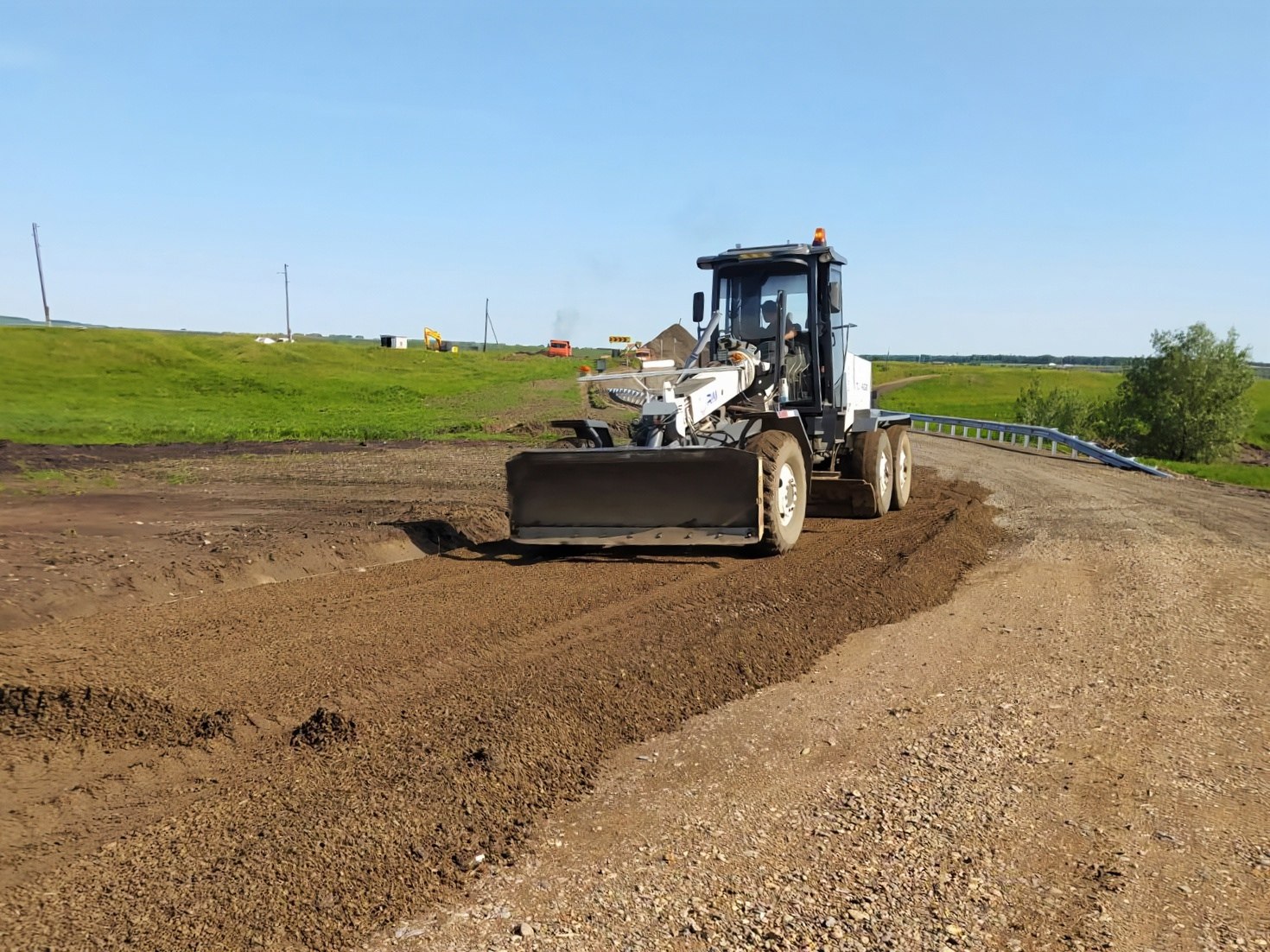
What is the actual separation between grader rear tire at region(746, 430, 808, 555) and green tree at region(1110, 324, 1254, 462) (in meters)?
46.5

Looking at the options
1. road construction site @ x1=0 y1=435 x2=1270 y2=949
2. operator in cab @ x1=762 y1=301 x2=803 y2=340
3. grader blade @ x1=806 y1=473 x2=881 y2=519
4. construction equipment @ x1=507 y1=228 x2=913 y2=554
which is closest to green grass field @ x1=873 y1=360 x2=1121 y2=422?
grader blade @ x1=806 y1=473 x2=881 y2=519

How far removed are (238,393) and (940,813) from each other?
41.4 meters

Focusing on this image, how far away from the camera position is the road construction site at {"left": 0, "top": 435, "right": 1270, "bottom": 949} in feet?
12.1

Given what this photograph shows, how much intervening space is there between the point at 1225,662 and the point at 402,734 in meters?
5.67

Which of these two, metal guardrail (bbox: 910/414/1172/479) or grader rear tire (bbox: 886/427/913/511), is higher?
grader rear tire (bbox: 886/427/913/511)

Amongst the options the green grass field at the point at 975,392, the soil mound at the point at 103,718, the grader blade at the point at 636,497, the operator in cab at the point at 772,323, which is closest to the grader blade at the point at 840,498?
the operator in cab at the point at 772,323

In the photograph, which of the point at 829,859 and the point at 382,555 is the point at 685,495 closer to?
the point at 382,555

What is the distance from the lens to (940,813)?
14.9 feet

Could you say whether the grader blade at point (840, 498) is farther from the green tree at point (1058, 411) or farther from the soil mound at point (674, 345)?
the green tree at point (1058, 411)

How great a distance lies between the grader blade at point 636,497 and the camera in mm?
9508

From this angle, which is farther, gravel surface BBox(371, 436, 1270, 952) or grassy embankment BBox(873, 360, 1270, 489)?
grassy embankment BBox(873, 360, 1270, 489)

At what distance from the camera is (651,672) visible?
6.30m

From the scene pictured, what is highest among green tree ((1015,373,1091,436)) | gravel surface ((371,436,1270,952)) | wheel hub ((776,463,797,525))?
wheel hub ((776,463,797,525))

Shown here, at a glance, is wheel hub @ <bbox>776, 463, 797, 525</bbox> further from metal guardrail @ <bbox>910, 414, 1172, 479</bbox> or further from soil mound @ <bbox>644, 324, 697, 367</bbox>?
metal guardrail @ <bbox>910, 414, 1172, 479</bbox>
